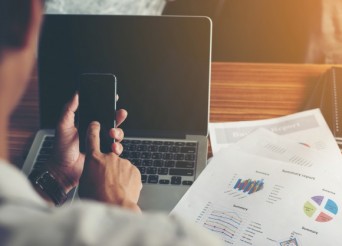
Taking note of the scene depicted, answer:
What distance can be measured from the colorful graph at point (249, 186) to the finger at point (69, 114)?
0.30 metres

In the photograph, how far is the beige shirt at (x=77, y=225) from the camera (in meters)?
0.34

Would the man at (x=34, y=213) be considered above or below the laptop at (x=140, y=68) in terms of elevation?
above

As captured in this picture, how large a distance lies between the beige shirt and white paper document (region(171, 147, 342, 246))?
388 millimetres

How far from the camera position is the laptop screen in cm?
95

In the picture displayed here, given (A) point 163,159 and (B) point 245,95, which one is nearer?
(A) point 163,159

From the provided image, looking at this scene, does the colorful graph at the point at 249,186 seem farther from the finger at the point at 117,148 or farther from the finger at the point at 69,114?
the finger at the point at 69,114

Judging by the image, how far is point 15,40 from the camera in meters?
0.41

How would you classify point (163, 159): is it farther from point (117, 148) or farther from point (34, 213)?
point (34, 213)

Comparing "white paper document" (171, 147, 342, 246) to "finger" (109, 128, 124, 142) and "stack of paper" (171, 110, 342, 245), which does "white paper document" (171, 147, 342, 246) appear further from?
"finger" (109, 128, 124, 142)

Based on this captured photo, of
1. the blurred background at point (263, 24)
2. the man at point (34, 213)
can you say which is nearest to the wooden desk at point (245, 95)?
the blurred background at point (263, 24)

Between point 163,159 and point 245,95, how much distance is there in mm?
233

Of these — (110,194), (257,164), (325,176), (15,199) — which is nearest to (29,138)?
(110,194)

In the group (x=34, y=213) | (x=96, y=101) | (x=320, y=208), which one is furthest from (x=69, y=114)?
(x=34, y=213)

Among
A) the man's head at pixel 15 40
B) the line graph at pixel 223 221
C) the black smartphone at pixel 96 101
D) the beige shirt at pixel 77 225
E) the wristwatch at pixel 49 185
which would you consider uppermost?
the man's head at pixel 15 40
